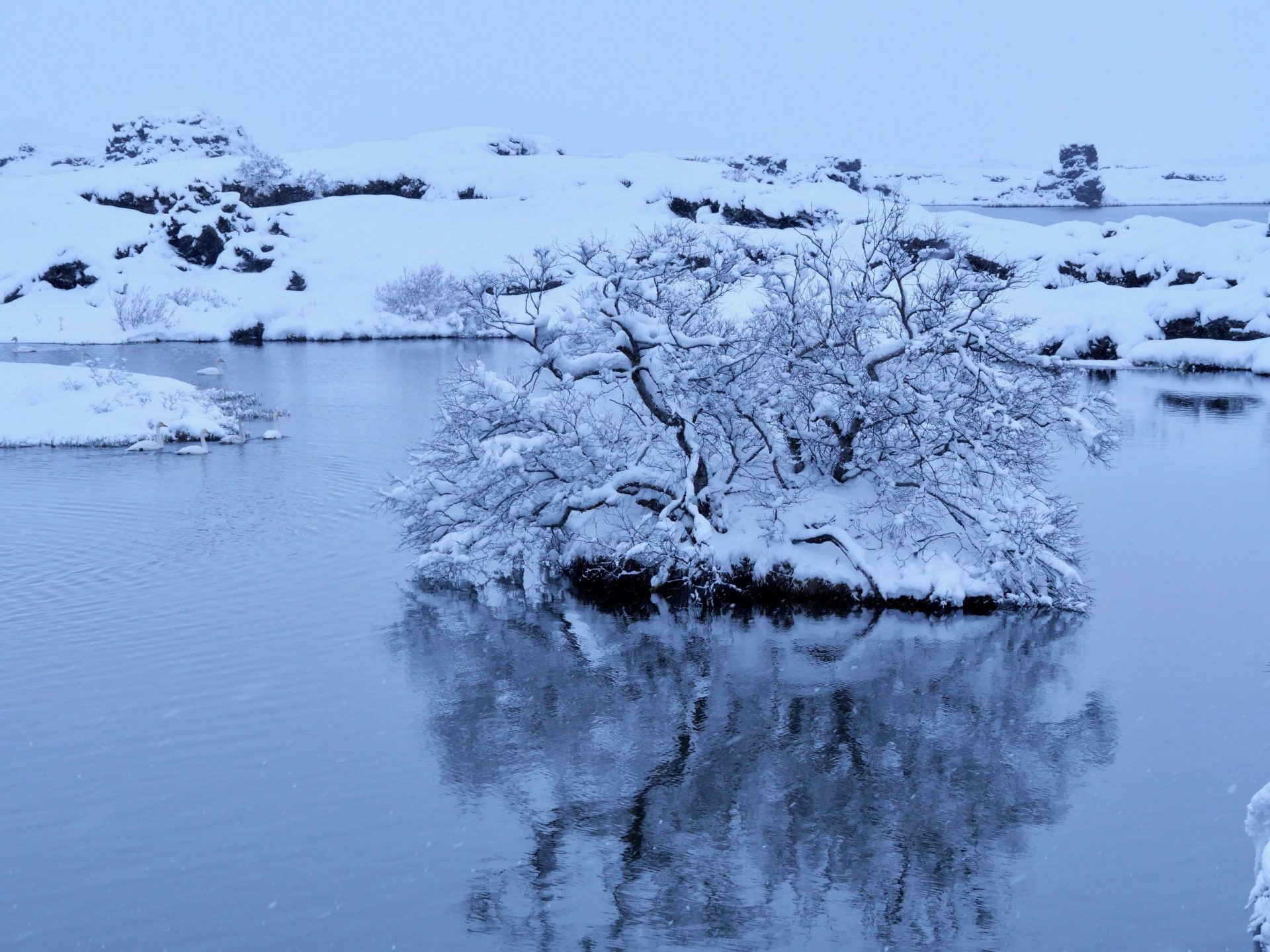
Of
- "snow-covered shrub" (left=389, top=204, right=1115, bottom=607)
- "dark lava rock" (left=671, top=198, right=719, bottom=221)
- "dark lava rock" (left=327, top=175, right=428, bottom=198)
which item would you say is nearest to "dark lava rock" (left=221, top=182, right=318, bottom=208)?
"dark lava rock" (left=327, top=175, right=428, bottom=198)

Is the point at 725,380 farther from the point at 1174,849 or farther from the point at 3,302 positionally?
the point at 3,302

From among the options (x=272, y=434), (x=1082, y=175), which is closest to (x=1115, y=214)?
(x=1082, y=175)

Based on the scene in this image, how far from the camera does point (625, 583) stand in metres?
23.2

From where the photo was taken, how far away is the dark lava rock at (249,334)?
2739 inches

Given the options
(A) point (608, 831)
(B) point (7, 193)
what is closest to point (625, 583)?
(A) point (608, 831)

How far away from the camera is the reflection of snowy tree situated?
11.6 m

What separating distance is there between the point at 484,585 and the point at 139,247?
67745 millimetres

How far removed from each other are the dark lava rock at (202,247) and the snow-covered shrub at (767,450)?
62.9 m

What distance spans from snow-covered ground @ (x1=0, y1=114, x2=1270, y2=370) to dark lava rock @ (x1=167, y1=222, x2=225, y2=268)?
0.46 ft

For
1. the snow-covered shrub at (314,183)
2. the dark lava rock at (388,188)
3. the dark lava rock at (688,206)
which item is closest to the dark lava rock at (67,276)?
the snow-covered shrub at (314,183)

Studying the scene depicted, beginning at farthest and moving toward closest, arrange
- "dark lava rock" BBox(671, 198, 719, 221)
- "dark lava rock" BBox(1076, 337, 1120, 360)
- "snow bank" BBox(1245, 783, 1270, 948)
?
1. "dark lava rock" BBox(671, 198, 719, 221)
2. "dark lava rock" BBox(1076, 337, 1120, 360)
3. "snow bank" BBox(1245, 783, 1270, 948)

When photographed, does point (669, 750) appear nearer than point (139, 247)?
Yes

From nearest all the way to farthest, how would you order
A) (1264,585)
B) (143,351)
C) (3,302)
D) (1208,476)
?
1. (1264,585)
2. (1208,476)
3. (143,351)
4. (3,302)

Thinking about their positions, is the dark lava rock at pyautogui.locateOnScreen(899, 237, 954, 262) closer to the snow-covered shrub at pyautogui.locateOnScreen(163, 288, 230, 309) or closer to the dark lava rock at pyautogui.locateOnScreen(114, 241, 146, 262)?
the snow-covered shrub at pyautogui.locateOnScreen(163, 288, 230, 309)
